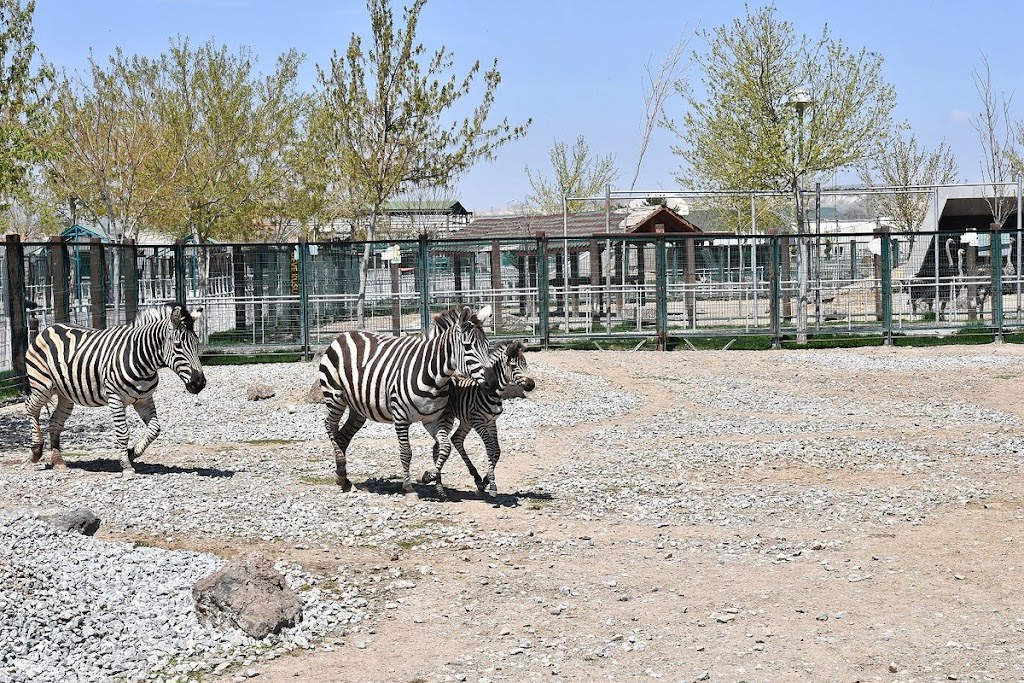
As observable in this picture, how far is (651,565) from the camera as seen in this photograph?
867 centimetres

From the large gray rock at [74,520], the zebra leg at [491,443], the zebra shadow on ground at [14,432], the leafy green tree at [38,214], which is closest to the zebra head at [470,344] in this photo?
the zebra leg at [491,443]

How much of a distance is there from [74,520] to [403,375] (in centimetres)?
290

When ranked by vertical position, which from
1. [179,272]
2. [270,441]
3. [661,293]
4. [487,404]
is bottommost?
[270,441]

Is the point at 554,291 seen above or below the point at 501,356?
above

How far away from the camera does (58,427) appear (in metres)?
12.3

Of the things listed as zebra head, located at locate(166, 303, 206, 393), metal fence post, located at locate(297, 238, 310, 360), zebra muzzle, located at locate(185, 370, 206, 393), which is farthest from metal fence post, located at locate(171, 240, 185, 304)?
zebra muzzle, located at locate(185, 370, 206, 393)

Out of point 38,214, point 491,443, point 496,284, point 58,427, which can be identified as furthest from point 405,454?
point 38,214

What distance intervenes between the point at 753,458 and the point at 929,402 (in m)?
5.42

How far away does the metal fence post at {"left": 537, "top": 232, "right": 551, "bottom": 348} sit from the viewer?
79.0 feet

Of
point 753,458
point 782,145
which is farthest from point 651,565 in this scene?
point 782,145

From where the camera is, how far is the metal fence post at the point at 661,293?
24641 millimetres

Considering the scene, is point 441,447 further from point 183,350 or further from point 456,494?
point 183,350

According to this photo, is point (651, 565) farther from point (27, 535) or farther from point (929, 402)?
point (929, 402)

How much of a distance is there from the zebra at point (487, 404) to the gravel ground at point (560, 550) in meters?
0.44
